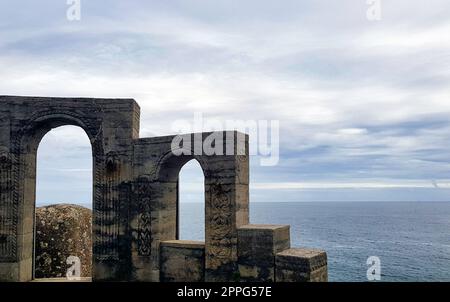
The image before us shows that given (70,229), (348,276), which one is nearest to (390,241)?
(348,276)

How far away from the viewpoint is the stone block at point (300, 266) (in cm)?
958

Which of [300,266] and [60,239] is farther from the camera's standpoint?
[60,239]

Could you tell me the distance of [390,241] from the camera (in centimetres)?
9569

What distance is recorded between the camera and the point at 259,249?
10.5 m

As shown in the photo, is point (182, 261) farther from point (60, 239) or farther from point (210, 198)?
point (60, 239)

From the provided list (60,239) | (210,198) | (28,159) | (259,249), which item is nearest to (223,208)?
(210,198)

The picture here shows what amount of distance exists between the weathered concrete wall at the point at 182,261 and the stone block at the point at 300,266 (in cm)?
237

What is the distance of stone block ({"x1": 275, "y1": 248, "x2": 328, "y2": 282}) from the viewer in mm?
9578

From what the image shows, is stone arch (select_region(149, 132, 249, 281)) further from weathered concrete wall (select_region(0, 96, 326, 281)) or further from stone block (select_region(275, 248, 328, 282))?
stone block (select_region(275, 248, 328, 282))

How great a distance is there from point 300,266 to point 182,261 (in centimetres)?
363

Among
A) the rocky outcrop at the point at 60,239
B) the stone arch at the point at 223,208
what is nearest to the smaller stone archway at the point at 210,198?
the stone arch at the point at 223,208

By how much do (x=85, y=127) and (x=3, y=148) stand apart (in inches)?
96.8

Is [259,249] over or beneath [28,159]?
beneath

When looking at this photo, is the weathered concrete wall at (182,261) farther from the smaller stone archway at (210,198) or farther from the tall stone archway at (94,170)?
the tall stone archway at (94,170)
